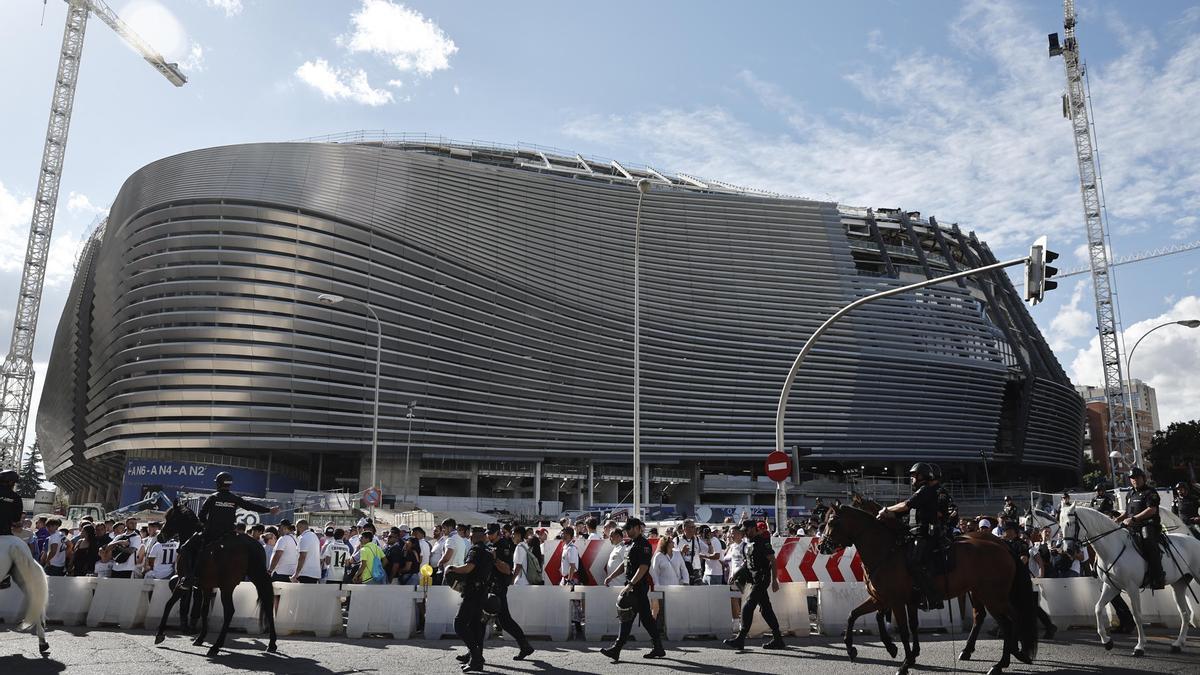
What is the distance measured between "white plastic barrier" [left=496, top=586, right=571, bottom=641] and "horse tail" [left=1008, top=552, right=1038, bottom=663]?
650cm

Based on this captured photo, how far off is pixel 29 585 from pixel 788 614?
35.6 ft

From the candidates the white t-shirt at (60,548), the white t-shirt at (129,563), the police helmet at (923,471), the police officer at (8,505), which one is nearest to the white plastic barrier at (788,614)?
the police helmet at (923,471)

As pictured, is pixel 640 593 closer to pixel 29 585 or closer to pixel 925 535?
pixel 925 535

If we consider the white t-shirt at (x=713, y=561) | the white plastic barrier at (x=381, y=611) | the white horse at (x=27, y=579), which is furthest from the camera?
the white t-shirt at (x=713, y=561)

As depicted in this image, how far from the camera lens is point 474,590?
10312 millimetres

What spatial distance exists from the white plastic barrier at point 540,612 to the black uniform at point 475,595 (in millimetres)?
3116

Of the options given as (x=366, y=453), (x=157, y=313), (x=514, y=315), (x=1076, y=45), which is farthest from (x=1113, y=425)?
(x=157, y=313)

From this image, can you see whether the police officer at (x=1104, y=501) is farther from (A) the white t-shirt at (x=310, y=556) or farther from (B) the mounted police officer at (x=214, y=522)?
(A) the white t-shirt at (x=310, y=556)

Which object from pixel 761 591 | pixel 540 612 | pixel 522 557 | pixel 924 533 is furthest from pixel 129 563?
pixel 924 533

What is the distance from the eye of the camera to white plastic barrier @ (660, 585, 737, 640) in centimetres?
1341

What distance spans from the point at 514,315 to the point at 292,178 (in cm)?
1993

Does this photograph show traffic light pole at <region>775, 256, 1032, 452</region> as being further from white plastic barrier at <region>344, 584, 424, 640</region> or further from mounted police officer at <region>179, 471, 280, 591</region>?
mounted police officer at <region>179, 471, 280, 591</region>

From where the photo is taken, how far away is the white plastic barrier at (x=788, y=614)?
13859 mm

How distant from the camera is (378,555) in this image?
51.9ft
